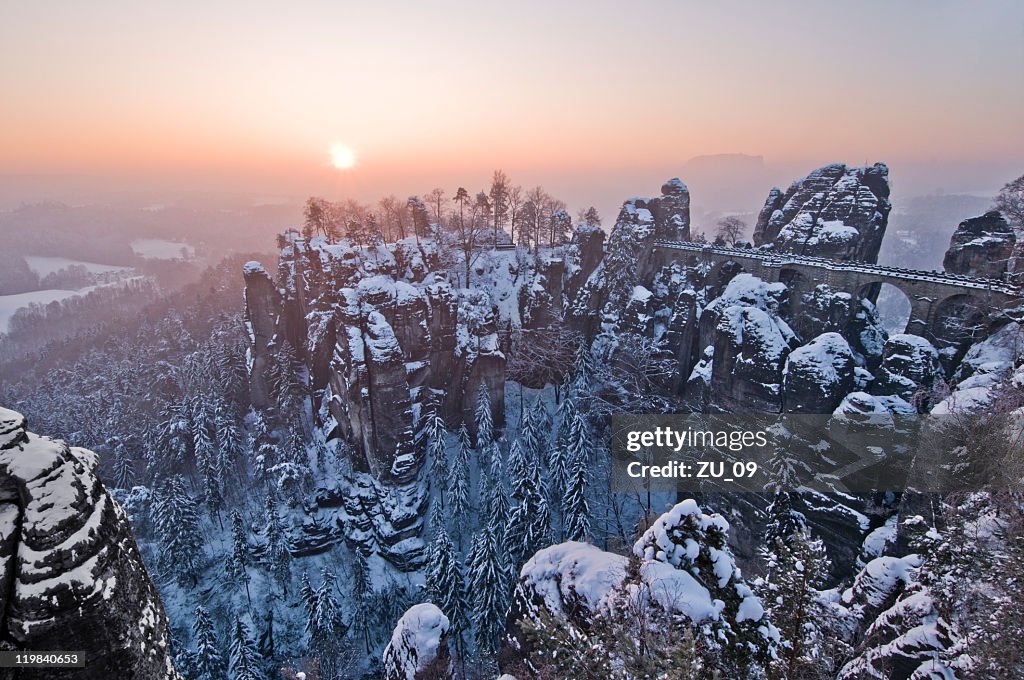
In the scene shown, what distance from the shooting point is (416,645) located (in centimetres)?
1600

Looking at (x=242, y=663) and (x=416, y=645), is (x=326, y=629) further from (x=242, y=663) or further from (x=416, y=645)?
(x=416, y=645)

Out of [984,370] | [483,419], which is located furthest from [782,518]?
[483,419]

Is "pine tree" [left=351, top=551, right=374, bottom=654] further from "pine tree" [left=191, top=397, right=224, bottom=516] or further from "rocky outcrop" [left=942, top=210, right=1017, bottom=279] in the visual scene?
"rocky outcrop" [left=942, top=210, right=1017, bottom=279]

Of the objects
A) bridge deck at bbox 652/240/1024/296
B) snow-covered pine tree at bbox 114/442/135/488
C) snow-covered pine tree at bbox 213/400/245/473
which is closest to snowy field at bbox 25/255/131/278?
snow-covered pine tree at bbox 114/442/135/488

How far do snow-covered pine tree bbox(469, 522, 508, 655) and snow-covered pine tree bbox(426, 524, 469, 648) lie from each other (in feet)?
4.55

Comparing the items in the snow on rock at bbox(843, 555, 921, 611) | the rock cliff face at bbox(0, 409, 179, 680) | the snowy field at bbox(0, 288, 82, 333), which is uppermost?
the rock cliff face at bbox(0, 409, 179, 680)

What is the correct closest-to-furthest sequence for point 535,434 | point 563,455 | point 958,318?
point 958,318 → point 563,455 → point 535,434

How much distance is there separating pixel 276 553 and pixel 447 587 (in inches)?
512

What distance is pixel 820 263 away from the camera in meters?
34.5

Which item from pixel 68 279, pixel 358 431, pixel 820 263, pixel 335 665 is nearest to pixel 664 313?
pixel 820 263

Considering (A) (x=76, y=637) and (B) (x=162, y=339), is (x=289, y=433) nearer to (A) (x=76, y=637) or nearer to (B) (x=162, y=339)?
(A) (x=76, y=637)

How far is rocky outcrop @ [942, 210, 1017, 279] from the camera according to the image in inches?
1176

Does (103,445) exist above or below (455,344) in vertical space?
below

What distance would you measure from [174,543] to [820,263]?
5098cm
